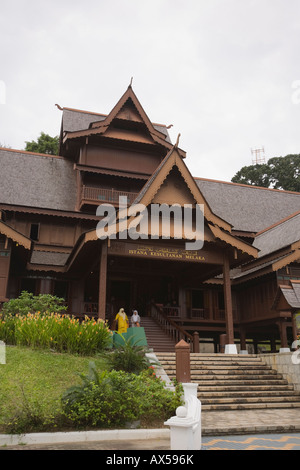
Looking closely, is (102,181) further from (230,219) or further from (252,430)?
(252,430)

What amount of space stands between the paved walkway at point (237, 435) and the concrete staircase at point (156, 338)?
232 inches

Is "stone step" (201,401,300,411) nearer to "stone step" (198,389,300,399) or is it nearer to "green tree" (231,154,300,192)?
"stone step" (198,389,300,399)

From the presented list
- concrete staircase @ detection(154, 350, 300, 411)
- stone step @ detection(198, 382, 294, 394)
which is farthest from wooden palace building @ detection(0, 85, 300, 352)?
stone step @ detection(198, 382, 294, 394)

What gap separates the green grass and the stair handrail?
534cm

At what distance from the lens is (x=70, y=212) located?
827 inches

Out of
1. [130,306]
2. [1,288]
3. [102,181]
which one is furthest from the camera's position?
[102,181]

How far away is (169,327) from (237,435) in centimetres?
934

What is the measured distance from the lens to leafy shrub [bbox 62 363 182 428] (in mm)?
7746

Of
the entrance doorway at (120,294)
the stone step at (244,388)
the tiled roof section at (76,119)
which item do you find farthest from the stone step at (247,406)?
the tiled roof section at (76,119)

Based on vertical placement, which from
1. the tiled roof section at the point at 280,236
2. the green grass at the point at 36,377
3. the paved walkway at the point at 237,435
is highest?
the tiled roof section at the point at 280,236

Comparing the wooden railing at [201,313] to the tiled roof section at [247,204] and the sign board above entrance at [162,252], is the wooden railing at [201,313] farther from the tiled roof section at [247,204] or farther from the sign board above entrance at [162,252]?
the tiled roof section at [247,204]

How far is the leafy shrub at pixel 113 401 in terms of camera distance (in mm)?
7746

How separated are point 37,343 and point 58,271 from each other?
25.5 ft
